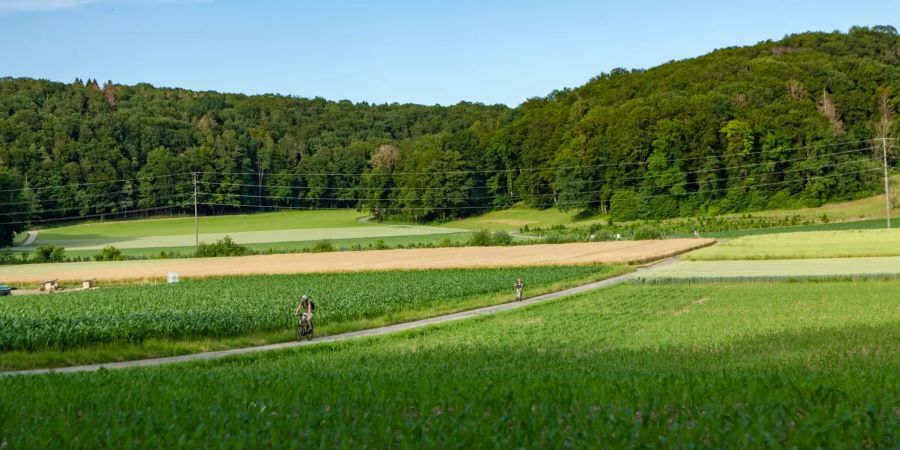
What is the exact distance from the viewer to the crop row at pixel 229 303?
32344 millimetres

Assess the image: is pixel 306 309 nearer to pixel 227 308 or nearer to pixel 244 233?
pixel 227 308

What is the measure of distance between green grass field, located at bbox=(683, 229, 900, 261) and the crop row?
1188 centimetres

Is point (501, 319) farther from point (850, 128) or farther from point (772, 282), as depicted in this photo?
point (850, 128)

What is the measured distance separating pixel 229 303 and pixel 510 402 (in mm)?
36240

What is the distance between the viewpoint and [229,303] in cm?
4606

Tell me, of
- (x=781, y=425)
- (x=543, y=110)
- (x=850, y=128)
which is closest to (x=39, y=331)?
(x=781, y=425)

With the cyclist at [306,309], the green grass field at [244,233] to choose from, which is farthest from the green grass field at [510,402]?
the green grass field at [244,233]

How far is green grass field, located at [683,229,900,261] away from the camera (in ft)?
224

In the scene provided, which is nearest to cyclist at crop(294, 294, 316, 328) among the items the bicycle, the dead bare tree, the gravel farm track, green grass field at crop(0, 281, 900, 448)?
the bicycle

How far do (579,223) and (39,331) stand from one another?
10597cm

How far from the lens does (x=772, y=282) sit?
51250 millimetres

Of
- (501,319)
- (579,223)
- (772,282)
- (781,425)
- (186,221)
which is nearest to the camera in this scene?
(781,425)

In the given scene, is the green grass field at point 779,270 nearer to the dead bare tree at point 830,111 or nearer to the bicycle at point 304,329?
the bicycle at point 304,329

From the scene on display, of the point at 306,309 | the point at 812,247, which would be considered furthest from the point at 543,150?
the point at 306,309
